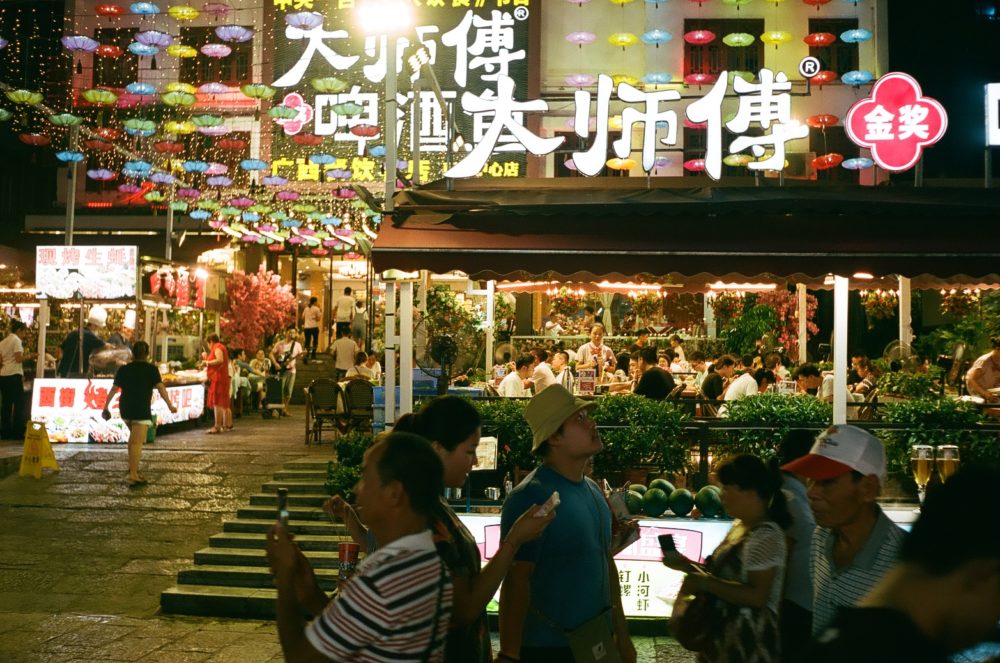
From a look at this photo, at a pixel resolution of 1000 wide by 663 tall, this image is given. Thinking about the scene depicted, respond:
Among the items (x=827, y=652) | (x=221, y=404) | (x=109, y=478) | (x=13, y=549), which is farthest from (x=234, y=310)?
(x=827, y=652)

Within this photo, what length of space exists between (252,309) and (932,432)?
23.5m

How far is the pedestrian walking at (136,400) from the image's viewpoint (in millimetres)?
13445

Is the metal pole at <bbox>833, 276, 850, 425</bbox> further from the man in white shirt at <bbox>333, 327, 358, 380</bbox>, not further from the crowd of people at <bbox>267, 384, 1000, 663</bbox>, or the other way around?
the man in white shirt at <bbox>333, 327, 358, 380</bbox>

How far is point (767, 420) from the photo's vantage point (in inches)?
365

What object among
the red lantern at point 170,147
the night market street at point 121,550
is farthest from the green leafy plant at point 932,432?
the red lantern at point 170,147

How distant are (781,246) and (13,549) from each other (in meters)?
8.35

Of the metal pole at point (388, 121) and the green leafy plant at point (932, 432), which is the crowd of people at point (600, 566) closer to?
the green leafy plant at point (932, 432)

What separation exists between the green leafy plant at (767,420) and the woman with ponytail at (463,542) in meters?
5.77

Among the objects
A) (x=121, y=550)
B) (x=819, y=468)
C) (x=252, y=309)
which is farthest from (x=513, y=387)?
(x=252, y=309)

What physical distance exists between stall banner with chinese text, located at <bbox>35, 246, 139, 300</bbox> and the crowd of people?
15.1 meters

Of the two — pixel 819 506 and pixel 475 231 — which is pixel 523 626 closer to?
pixel 819 506

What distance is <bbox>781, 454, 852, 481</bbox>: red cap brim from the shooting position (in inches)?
138

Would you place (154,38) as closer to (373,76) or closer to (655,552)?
(373,76)

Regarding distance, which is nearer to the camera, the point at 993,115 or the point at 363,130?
the point at 993,115
